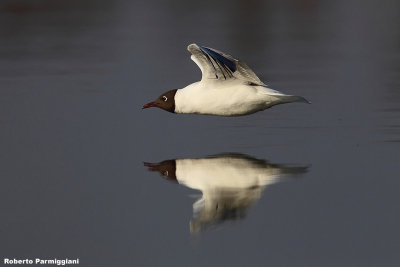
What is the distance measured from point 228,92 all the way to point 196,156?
76 cm

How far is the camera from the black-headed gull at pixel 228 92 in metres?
7.94

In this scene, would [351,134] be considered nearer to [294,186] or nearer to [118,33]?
[294,186]

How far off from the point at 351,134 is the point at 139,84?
125 inches

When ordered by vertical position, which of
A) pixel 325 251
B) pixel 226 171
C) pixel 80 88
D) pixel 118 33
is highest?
pixel 118 33

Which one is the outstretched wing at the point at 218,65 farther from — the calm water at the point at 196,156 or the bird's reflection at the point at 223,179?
the bird's reflection at the point at 223,179

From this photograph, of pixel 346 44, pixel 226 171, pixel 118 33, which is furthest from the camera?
pixel 118 33

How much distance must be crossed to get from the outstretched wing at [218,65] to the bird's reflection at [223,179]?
722mm

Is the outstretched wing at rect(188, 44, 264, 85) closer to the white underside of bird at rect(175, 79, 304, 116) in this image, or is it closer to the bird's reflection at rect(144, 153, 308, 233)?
the white underside of bird at rect(175, 79, 304, 116)

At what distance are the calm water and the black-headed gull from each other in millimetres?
242

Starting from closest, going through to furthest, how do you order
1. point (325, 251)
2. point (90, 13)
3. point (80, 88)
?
point (325, 251) → point (80, 88) → point (90, 13)

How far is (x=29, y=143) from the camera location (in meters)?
8.09

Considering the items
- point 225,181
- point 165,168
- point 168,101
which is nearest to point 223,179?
point 225,181

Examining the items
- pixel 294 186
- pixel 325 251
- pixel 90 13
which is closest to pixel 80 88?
pixel 294 186

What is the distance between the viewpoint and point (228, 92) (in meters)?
8.11
